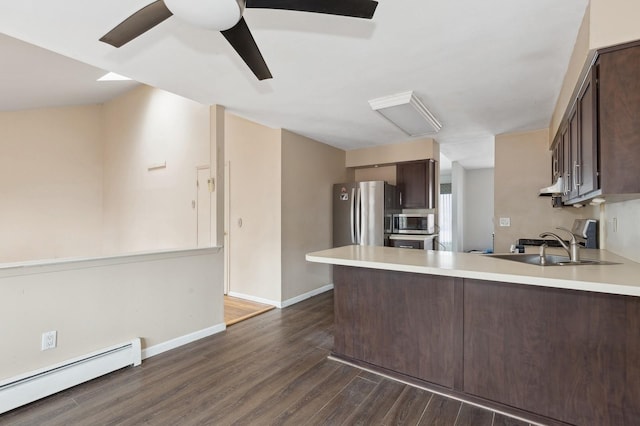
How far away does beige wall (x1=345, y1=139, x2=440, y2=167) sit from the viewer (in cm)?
466

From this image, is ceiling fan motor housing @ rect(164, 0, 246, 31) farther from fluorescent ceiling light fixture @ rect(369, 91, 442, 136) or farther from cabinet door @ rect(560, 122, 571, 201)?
cabinet door @ rect(560, 122, 571, 201)

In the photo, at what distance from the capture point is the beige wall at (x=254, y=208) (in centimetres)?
409

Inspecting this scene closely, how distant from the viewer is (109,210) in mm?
6020

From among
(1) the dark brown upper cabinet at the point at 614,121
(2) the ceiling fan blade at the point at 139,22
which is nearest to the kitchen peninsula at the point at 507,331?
(1) the dark brown upper cabinet at the point at 614,121

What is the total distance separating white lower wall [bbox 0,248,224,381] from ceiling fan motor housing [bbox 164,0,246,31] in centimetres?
202

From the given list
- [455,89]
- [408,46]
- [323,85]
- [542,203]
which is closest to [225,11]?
[408,46]

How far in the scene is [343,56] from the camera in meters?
2.19

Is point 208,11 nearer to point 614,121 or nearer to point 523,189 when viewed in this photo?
point 614,121

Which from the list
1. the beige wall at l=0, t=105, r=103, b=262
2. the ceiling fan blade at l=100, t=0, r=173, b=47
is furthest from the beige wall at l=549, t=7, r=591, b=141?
the beige wall at l=0, t=105, r=103, b=262

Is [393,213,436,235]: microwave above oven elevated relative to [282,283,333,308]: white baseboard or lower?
elevated

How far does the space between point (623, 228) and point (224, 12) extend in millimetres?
A: 3228

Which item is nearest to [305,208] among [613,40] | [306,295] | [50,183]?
[306,295]

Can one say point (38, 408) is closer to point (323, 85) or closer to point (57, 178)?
point (323, 85)

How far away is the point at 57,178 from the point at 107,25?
502 centimetres
